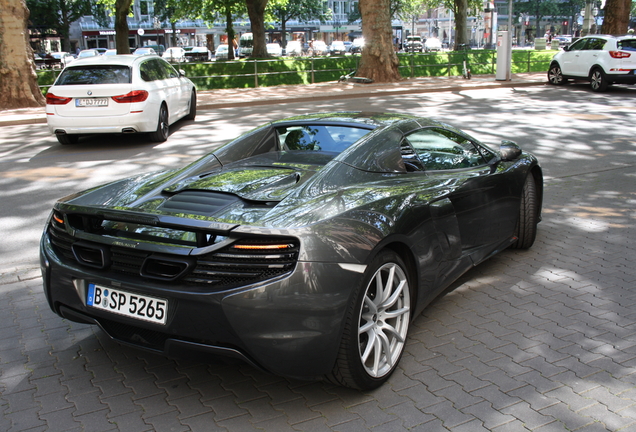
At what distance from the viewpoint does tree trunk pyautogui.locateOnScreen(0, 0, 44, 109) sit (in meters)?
17.0

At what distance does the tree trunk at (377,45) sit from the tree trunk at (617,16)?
1067 cm

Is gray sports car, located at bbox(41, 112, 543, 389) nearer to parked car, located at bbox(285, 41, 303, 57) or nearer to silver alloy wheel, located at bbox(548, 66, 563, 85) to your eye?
silver alloy wheel, located at bbox(548, 66, 563, 85)

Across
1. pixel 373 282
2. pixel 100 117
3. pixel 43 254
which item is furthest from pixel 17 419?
pixel 100 117

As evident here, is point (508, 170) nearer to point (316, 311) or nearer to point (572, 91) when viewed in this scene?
point (316, 311)

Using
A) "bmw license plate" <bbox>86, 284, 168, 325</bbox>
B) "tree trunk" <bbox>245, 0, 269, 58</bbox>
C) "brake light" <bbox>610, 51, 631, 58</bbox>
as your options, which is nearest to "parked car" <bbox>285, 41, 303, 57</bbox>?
"tree trunk" <bbox>245, 0, 269, 58</bbox>

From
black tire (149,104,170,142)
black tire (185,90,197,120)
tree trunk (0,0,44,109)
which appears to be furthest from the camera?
tree trunk (0,0,44,109)

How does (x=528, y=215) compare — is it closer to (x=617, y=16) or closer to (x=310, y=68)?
(x=310, y=68)

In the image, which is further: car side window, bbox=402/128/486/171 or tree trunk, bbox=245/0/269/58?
tree trunk, bbox=245/0/269/58

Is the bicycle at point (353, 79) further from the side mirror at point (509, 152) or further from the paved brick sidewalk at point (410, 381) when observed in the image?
the paved brick sidewalk at point (410, 381)

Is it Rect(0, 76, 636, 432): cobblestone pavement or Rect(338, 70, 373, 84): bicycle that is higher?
Rect(338, 70, 373, 84): bicycle

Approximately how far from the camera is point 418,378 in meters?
3.41

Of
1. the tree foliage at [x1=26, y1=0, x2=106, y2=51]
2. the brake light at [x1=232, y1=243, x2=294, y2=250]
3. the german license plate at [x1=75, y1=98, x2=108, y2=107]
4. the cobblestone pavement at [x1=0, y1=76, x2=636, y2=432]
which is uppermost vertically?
the tree foliage at [x1=26, y1=0, x2=106, y2=51]

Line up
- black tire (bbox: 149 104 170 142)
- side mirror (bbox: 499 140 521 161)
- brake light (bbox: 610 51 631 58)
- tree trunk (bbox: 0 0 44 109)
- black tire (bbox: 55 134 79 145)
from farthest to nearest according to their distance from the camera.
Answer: brake light (bbox: 610 51 631 58) < tree trunk (bbox: 0 0 44 109) < black tire (bbox: 55 134 79 145) < black tire (bbox: 149 104 170 142) < side mirror (bbox: 499 140 521 161)

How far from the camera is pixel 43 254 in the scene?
135 inches
